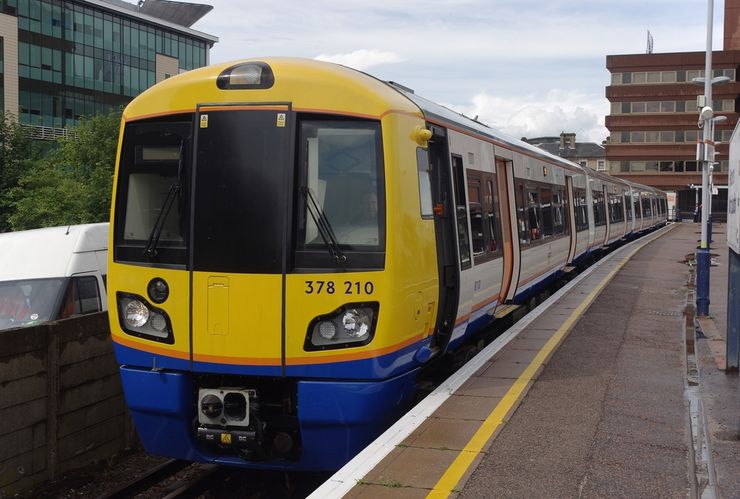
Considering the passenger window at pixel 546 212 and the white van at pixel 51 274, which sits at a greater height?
the passenger window at pixel 546 212

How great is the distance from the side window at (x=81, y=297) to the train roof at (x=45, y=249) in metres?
0.19

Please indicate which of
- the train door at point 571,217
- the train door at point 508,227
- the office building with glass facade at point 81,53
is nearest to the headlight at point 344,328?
the train door at point 508,227

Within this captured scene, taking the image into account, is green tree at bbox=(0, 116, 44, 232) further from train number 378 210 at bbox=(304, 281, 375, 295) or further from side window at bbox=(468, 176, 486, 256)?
train number 378 210 at bbox=(304, 281, 375, 295)

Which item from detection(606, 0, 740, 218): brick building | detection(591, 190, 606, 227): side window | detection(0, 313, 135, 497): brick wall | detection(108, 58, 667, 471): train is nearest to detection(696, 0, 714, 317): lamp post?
detection(591, 190, 606, 227): side window

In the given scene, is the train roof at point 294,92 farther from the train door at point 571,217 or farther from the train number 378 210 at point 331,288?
the train door at point 571,217

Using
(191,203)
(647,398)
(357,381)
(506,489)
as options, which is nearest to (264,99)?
(191,203)

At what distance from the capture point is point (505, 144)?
34.6ft

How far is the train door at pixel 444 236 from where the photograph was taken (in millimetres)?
6734

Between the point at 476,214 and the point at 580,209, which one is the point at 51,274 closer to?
the point at 476,214

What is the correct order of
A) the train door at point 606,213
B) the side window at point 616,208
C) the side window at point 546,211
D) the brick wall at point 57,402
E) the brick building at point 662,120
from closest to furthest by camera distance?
the brick wall at point 57,402, the side window at point 546,211, the train door at point 606,213, the side window at point 616,208, the brick building at point 662,120

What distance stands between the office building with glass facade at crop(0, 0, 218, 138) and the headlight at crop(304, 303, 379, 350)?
44469mm

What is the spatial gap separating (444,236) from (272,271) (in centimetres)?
194

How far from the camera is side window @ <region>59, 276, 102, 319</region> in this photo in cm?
952

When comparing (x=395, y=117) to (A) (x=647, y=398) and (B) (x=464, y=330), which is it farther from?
(A) (x=647, y=398)
